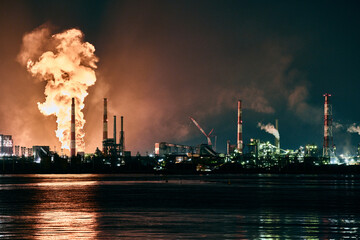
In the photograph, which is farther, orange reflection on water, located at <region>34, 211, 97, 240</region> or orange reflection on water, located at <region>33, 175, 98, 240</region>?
orange reflection on water, located at <region>33, 175, 98, 240</region>

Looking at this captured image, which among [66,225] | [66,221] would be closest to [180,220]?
[66,221]

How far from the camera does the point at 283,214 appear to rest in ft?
121

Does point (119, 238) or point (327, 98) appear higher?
point (327, 98)

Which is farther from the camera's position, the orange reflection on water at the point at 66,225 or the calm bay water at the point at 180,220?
the calm bay water at the point at 180,220

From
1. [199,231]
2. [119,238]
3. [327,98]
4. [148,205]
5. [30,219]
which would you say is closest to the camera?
[119,238]

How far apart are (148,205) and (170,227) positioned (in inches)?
615

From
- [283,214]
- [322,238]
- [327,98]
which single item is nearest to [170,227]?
[322,238]

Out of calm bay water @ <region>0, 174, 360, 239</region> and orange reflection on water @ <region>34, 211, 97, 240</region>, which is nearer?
orange reflection on water @ <region>34, 211, 97, 240</region>

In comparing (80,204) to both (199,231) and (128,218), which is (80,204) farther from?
(199,231)

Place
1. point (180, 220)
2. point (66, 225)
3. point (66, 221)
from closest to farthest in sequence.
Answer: point (66, 225) < point (66, 221) < point (180, 220)

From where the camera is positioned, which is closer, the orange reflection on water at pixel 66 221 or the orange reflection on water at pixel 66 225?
the orange reflection on water at pixel 66 225

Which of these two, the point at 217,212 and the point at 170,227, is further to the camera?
the point at 217,212

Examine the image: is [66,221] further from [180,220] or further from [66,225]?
[180,220]

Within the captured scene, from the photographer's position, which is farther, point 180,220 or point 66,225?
point 180,220
